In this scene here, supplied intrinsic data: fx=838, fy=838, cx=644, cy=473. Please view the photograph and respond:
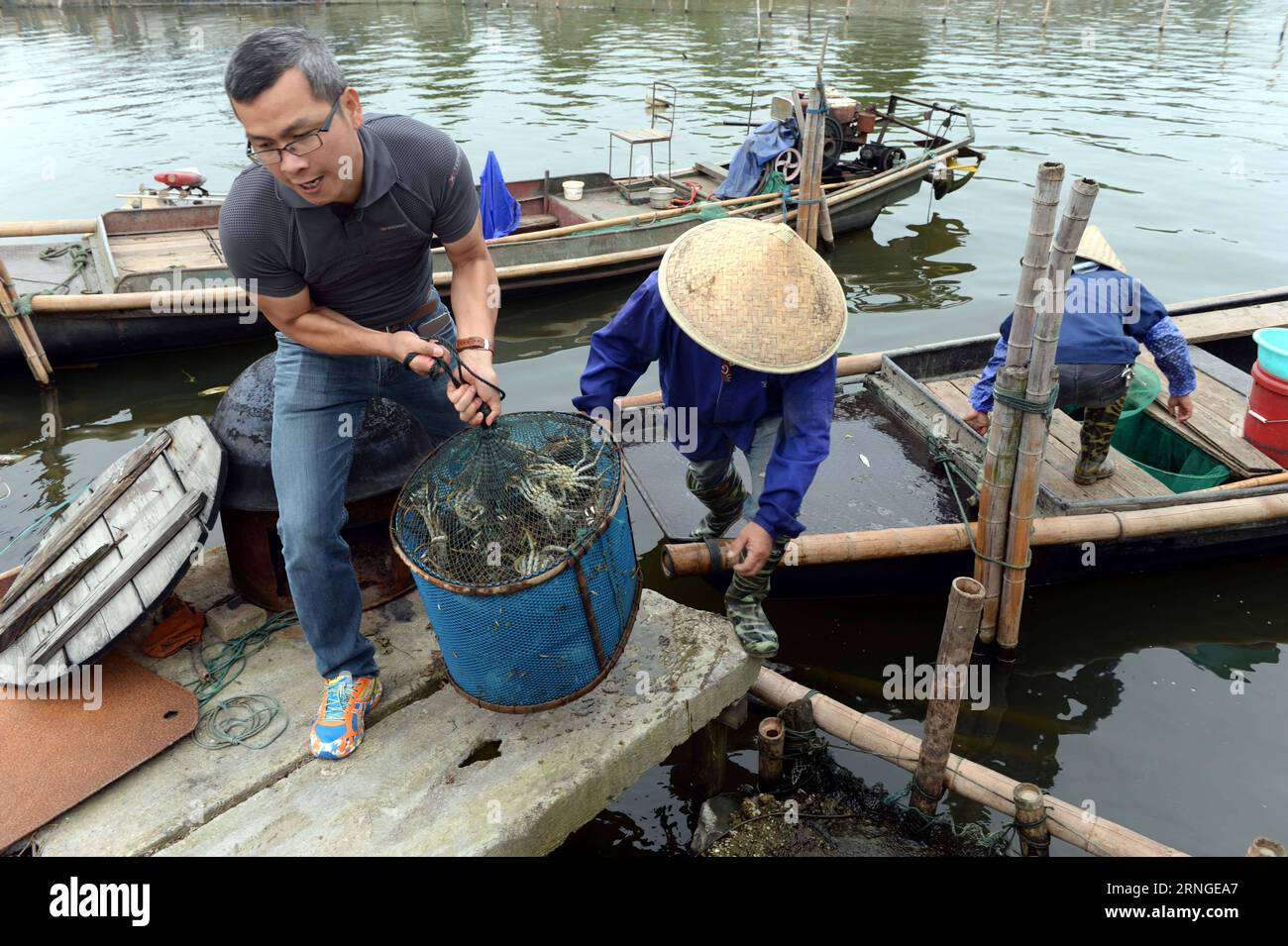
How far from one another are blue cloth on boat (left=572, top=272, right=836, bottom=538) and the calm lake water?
2069 mm

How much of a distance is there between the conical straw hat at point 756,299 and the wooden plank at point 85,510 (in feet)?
8.47

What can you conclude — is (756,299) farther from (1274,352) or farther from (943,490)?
(1274,352)

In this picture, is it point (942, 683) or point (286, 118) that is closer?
point (286, 118)

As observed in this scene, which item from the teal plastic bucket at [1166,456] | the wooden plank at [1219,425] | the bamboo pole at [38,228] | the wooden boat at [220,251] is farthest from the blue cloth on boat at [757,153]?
the bamboo pole at [38,228]

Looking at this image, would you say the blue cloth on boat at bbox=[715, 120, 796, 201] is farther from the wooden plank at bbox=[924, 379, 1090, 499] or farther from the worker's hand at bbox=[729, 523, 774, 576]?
the worker's hand at bbox=[729, 523, 774, 576]

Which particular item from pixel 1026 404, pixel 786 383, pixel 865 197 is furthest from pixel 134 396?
pixel 865 197

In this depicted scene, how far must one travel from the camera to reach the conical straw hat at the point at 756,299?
3346 millimetres

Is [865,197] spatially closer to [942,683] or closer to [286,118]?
[942,683]

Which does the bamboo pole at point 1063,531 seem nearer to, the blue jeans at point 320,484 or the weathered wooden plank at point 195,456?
the blue jeans at point 320,484

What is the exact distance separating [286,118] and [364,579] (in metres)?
2.31

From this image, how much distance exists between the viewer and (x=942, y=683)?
3703mm

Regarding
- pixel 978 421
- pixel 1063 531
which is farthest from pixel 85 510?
pixel 978 421

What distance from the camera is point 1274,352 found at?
5980 mm

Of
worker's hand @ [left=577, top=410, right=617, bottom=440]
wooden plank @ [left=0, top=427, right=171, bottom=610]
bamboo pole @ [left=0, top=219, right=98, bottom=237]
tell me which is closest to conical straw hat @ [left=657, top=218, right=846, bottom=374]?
worker's hand @ [left=577, top=410, right=617, bottom=440]
